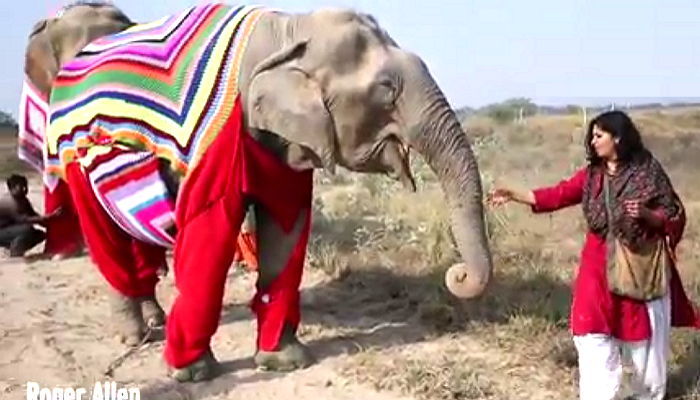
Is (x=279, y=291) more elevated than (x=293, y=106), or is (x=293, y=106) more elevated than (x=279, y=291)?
(x=293, y=106)

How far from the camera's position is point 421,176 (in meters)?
13.6

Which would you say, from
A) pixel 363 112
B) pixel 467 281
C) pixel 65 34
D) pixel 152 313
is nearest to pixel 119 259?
pixel 152 313

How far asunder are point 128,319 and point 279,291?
3.84ft

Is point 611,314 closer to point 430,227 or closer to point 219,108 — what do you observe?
point 219,108

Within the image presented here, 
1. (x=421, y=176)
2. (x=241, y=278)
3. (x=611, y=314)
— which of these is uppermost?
(x=611, y=314)

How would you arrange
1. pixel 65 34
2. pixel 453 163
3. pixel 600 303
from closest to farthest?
pixel 600 303 < pixel 453 163 < pixel 65 34

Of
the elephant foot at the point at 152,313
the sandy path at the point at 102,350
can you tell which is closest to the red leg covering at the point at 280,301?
the sandy path at the point at 102,350

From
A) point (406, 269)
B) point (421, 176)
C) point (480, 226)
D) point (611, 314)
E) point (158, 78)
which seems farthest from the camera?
point (421, 176)

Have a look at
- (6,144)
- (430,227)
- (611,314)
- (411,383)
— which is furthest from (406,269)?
(6,144)

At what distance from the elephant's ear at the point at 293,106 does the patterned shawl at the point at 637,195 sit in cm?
143

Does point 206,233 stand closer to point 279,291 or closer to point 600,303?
point 279,291

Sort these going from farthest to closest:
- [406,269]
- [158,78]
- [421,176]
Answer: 1. [421,176]
2. [406,269]
3. [158,78]

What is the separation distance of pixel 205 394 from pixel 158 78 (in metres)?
1.77

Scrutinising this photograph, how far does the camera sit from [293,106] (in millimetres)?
5746
